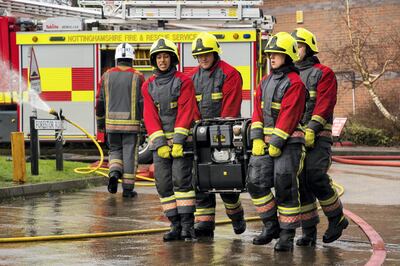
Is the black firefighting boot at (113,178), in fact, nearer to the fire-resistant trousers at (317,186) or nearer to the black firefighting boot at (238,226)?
the black firefighting boot at (238,226)

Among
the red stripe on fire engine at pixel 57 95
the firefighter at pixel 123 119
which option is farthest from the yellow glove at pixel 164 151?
the red stripe on fire engine at pixel 57 95

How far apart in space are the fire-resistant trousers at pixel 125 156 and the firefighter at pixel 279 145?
13.3 ft

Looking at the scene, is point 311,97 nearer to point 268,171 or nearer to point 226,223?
point 268,171

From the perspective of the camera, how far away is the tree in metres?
24.1

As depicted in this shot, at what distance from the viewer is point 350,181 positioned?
13.9m

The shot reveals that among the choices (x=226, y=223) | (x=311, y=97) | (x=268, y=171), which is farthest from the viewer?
(x=226, y=223)

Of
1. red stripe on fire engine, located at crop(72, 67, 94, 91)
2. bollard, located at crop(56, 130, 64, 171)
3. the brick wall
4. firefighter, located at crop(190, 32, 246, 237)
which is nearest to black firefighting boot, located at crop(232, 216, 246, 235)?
firefighter, located at crop(190, 32, 246, 237)

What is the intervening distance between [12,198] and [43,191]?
71 centimetres

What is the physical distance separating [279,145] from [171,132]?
47.4 inches

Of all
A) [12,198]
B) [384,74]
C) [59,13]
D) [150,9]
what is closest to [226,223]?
[12,198]

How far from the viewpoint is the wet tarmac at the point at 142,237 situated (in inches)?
283

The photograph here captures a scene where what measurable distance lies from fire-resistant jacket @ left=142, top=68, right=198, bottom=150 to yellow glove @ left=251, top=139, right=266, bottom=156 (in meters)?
0.76

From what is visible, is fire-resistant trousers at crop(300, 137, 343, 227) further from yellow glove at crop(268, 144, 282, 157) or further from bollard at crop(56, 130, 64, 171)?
bollard at crop(56, 130, 64, 171)

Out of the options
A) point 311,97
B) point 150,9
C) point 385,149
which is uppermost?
point 150,9
